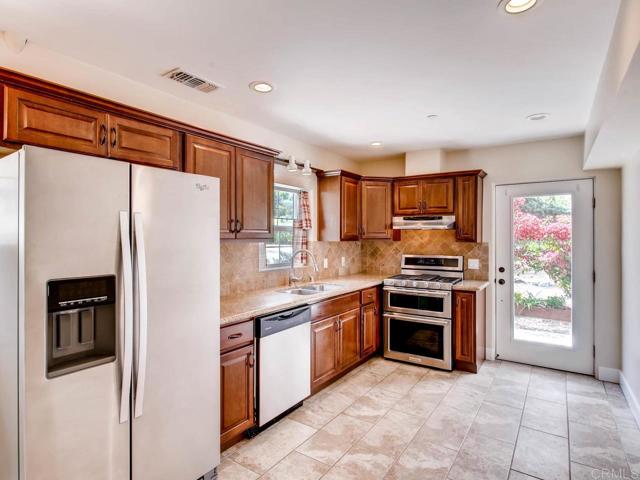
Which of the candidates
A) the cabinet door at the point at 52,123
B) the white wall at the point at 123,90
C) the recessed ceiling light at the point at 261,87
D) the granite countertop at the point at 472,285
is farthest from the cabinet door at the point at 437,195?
the cabinet door at the point at 52,123

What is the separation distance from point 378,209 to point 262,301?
2272 millimetres

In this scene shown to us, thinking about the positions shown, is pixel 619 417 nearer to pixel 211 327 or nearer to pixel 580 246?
pixel 580 246

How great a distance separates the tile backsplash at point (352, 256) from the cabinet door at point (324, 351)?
29.4 inches

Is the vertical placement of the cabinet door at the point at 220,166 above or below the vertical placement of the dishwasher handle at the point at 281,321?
above

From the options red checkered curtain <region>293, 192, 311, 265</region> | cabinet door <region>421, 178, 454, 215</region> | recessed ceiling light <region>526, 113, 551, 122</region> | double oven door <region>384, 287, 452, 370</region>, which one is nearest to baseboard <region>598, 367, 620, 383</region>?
double oven door <region>384, 287, 452, 370</region>

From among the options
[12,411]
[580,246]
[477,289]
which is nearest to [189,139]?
[12,411]

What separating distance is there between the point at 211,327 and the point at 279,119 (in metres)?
2.05

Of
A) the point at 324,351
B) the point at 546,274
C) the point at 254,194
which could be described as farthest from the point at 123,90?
the point at 546,274

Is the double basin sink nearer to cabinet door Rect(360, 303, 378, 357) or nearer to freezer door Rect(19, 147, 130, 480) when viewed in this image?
cabinet door Rect(360, 303, 378, 357)

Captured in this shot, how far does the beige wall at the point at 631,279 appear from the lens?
295cm

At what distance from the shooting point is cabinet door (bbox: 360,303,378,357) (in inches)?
158

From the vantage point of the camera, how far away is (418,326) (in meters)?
4.09

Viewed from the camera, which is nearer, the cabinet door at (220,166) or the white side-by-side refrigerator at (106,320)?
the white side-by-side refrigerator at (106,320)

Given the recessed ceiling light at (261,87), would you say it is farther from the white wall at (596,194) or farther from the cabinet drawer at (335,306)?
the white wall at (596,194)
